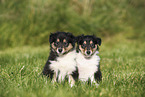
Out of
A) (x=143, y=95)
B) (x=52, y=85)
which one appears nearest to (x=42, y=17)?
(x=52, y=85)

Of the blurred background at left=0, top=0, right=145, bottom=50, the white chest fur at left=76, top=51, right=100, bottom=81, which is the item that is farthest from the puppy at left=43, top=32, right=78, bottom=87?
the blurred background at left=0, top=0, right=145, bottom=50

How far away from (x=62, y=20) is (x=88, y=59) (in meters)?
5.93

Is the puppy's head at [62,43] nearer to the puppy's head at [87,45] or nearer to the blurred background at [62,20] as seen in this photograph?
the puppy's head at [87,45]

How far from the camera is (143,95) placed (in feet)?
10.5

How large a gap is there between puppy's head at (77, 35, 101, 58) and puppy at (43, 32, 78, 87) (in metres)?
0.14

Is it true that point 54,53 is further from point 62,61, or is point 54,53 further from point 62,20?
point 62,20

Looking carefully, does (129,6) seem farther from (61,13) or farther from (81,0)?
(61,13)

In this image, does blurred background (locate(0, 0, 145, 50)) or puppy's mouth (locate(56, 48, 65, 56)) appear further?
blurred background (locate(0, 0, 145, 50))

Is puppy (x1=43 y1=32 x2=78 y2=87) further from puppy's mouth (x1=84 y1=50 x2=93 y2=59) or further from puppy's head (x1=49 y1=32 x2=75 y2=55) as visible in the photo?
puppy's mouth (x1=84 y1=50 x2=93 y2=59)

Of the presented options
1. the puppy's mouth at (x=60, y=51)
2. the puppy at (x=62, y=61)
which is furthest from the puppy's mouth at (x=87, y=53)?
the puppy's mouth at (x=60, y=51)

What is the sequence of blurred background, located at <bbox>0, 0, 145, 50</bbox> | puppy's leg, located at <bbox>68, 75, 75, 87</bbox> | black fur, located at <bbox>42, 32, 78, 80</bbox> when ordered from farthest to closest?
blurred background, located at <bbox>0, 0, 145, 50</bbox> < black fur, located at <bbox>42, 32, 78, 80</bbox> < puppy's leg, located at <bbox>68, 75, 75, 87</bbox>

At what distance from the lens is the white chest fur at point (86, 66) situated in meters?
3.65

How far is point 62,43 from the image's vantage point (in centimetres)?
368

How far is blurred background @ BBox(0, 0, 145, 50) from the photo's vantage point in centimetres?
867
